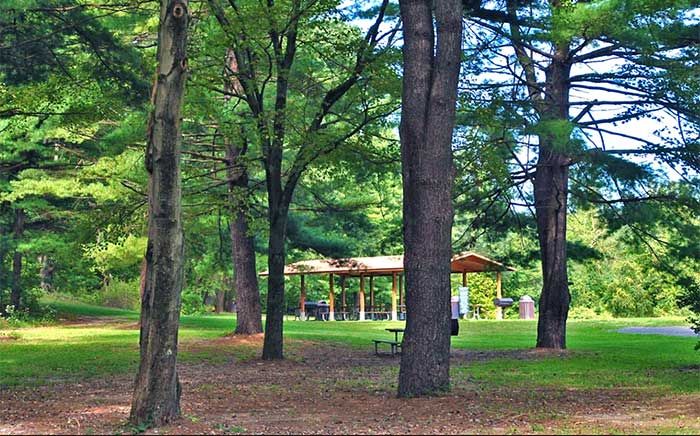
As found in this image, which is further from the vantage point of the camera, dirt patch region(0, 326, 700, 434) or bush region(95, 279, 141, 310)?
bush region(95, 279, 141, 310)

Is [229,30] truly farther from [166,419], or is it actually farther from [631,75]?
[166,419]

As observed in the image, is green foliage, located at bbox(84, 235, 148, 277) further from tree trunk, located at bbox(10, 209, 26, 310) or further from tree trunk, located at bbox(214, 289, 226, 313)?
tree trunk, located at bbox(214, 289, 226, 313)

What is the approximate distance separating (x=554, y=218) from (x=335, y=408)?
31.0 feet

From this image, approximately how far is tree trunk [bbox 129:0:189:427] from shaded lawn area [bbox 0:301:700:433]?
0.37 metres

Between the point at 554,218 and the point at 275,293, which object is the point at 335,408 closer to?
the point at 275,293

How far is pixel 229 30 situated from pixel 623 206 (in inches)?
339

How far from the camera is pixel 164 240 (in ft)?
24.6

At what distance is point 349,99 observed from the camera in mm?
16359

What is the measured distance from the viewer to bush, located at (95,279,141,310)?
138ft

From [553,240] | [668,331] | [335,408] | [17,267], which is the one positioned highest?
[553,240]

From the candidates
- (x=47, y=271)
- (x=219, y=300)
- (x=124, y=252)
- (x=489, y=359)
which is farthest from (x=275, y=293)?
(x=219, y=300)

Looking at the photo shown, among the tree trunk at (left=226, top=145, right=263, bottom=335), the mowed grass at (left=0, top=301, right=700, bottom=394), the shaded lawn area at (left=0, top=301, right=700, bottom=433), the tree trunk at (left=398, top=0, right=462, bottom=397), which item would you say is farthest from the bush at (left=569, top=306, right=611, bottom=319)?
the tree trunk at (left=398, top=0, right=462, bottom=397)

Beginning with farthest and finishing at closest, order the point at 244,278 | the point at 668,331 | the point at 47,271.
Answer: the point at 47,271
the point at 668,331
the point at 244,278

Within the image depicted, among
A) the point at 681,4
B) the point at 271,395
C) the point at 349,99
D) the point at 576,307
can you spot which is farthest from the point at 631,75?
the point at 576,307
